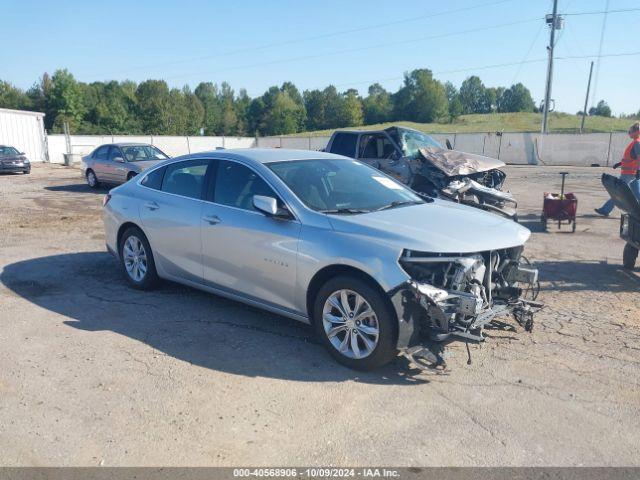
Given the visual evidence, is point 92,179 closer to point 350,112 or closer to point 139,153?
point 139,153

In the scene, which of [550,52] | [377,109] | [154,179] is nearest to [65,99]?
[377,109]

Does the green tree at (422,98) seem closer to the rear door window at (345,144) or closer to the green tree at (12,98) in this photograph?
the green tree at (12,98)

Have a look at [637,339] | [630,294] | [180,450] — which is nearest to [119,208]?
[180,450]

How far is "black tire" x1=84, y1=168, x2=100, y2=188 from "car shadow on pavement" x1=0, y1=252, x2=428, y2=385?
1124cm

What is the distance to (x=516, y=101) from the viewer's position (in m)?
110

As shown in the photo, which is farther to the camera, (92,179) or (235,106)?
(235,106)

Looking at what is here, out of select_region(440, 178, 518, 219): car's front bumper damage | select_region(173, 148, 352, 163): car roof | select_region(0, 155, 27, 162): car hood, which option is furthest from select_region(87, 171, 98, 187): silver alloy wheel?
select_region(173, 148, 352, 163): car roof

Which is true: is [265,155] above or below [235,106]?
below

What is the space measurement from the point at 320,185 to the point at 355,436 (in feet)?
7.91

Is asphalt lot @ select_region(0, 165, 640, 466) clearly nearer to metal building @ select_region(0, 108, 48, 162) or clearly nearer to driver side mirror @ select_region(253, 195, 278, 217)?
driver side mirror @ select_region(253, 195, 278, 217)

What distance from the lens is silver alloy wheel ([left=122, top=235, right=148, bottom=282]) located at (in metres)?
6.16

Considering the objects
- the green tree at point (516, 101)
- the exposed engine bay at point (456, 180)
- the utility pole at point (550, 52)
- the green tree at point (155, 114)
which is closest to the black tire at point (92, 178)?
the exposed engine bay at point (456, 180)

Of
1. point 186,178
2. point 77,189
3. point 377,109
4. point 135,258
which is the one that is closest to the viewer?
point 186,178

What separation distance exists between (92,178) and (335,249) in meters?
15.9
